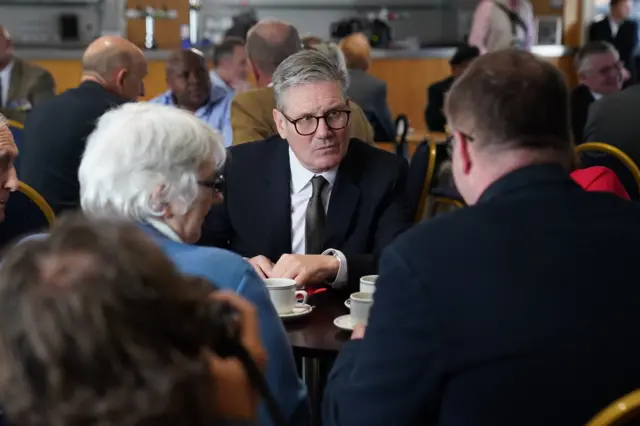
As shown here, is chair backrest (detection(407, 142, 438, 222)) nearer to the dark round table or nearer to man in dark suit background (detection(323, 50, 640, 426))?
the dark round table

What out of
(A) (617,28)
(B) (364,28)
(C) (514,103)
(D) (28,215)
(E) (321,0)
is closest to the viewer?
(C) (514,103)

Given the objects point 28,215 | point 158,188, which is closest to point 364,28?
point 28,215

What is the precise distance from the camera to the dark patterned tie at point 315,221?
8.12ft

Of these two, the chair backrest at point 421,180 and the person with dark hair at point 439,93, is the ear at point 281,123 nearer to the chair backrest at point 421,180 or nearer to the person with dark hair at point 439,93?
the chair backrest at point 421,180

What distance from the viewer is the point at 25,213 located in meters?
2.56

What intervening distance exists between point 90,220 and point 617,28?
875 cm

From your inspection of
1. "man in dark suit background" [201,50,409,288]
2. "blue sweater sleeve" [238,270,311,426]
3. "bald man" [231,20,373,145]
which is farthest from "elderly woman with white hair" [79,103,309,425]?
"bald man" [231,20,373,145]

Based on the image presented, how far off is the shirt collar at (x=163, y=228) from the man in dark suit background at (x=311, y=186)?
0.82 m

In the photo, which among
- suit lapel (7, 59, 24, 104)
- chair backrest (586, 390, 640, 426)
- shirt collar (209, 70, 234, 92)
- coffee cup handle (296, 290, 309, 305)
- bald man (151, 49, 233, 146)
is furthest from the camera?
suit lapel (7, 59, 24, 104)

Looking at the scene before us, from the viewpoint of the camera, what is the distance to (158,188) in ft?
5.09

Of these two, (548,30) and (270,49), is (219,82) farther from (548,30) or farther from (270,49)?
(548,30)

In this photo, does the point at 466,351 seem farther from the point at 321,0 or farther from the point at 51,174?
the point at 321,0

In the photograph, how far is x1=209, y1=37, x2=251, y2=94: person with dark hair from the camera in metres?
5.60

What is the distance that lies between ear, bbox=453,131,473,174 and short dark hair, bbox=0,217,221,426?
75 cm
